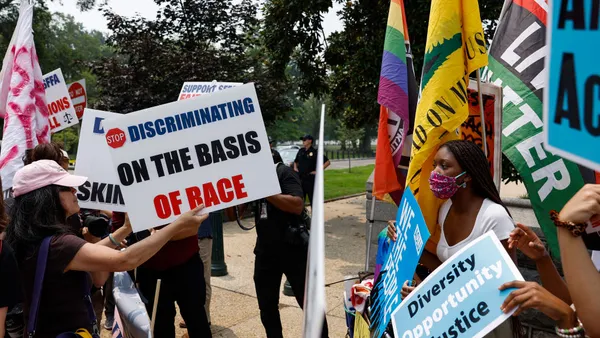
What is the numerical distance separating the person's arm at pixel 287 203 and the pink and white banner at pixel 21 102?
224cm

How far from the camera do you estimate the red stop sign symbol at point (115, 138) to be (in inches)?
106

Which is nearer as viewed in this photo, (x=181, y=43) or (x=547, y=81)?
(x=547, y=81)

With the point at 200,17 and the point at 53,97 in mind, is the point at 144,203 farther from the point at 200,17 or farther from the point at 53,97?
the point at 200,17

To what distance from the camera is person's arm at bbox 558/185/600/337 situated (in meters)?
1.60

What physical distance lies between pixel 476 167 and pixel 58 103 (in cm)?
515

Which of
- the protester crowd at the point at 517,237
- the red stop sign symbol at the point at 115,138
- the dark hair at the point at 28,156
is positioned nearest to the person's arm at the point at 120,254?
the red stop sign symbol at the point at 115,138

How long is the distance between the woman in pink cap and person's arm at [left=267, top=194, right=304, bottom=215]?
1.20m

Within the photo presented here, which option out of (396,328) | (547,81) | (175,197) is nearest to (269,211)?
(175,197)

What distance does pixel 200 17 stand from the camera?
11.4 meters

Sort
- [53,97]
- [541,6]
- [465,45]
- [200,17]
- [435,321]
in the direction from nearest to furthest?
[435,321] → [465,45] → [541,6] → [53,97] → [200,17]

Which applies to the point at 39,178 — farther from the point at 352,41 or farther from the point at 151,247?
the point at 352,41

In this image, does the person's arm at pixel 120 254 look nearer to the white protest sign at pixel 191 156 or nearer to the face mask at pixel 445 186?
the white protest sign at pixel 191 156

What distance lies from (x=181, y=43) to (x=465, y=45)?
9.70 meters

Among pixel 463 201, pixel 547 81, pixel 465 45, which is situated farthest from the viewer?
pixel 465 45
